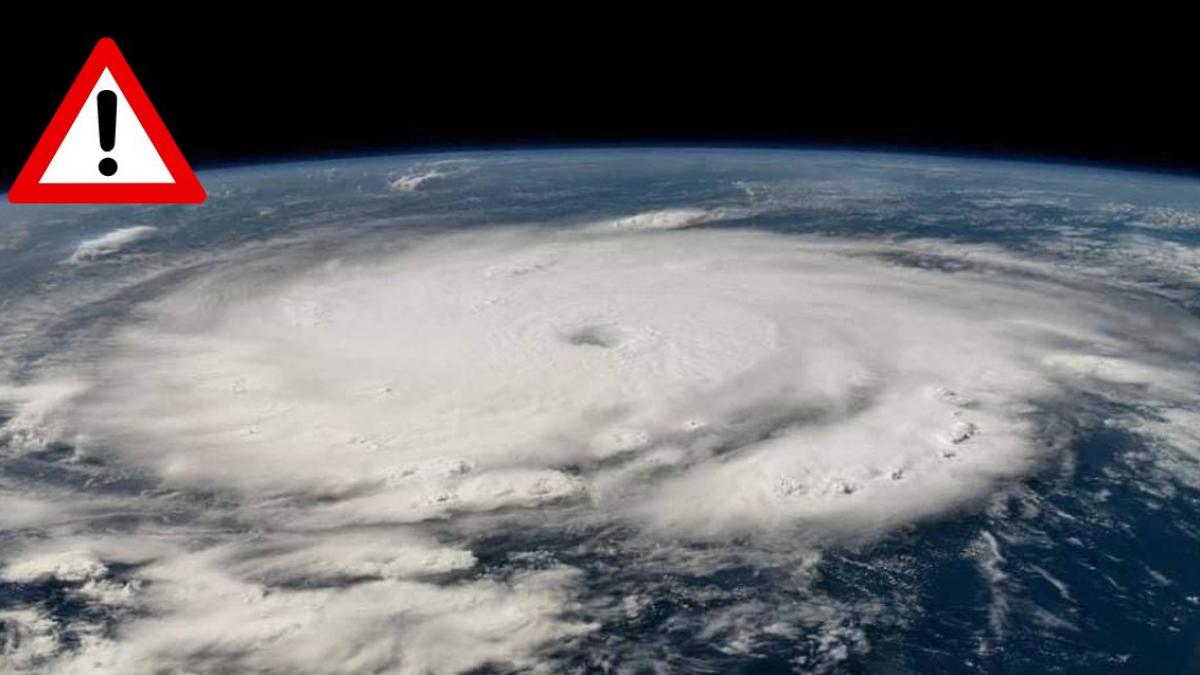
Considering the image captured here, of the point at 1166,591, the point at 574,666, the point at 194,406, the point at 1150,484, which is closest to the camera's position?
the point at 574,666

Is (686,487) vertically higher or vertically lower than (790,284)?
lower

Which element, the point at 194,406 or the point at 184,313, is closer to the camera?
the point at 194,406

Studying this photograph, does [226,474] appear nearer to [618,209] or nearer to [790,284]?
[790,284]

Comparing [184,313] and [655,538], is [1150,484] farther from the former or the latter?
[184,313]

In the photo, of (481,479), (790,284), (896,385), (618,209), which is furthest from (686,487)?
(618,209)

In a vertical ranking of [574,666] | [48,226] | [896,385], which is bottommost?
[574,666]

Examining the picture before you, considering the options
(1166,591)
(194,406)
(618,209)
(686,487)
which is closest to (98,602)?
(194,406)

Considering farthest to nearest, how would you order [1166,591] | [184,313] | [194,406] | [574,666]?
[184,313]
[194,406]
[1166,591]
[574,666]
